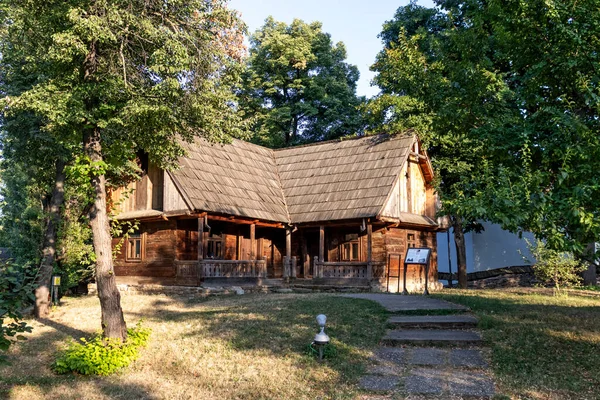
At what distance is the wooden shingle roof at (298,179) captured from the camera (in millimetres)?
22438

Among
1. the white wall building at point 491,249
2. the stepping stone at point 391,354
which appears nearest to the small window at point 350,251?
the white wall building at point 491,249

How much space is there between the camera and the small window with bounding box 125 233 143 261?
77.5ft

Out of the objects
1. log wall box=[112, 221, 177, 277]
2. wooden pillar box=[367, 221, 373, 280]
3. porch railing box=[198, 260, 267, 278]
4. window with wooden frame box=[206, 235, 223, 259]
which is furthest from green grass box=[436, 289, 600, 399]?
log wall box=[112, 221, 177, 277]

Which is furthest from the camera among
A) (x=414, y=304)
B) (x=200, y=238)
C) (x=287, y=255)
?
(x=287, y=255)

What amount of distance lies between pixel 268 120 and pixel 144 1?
1070 inches

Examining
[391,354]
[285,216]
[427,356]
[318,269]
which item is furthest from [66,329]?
[285,216]

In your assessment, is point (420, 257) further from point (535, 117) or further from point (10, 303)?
point (10, 303)

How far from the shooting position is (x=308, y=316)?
13289mm

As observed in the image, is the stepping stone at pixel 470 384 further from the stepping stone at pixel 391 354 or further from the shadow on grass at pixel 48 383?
the shadow on grass at pixel 48 383

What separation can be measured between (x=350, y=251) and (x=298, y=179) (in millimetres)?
4553

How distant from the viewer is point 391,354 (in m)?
10.3

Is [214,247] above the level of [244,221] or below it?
below

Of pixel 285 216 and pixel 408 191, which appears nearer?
pixel 285 216

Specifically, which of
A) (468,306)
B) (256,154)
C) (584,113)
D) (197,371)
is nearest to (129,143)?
(197,371)
